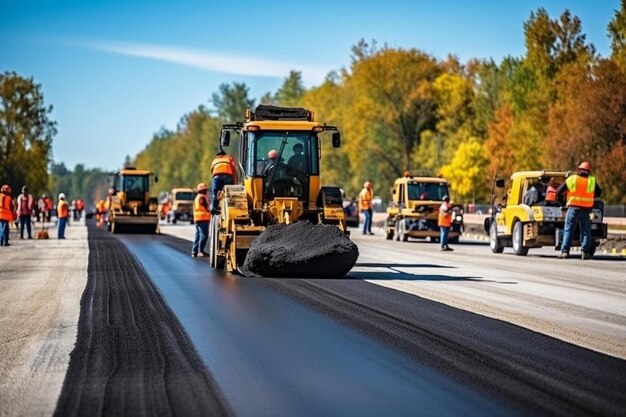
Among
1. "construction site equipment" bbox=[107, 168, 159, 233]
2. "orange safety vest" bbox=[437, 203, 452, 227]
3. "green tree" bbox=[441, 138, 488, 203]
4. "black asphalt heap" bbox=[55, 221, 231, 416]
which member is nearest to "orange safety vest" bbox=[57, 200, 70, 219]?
"construction site equipment" bbox=[107, 168, 159, 233]

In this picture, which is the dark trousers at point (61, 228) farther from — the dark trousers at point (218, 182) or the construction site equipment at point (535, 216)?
the dark trousers at point (218, 182)

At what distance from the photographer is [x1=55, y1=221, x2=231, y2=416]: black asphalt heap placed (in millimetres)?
7805

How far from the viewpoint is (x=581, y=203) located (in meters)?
26.2

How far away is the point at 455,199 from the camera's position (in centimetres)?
8969

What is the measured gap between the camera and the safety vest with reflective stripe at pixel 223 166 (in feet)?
80.8

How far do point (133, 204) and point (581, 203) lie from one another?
26021mm

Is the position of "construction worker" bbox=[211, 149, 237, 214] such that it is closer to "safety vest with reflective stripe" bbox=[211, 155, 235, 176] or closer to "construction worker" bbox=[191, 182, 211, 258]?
"safety vest with reflective stripe" bbox=[211, 155, 235, 176]

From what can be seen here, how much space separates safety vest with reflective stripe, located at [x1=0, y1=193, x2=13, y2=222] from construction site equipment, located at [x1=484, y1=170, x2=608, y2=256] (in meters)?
15.0

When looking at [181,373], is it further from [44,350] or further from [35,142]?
[35,142]

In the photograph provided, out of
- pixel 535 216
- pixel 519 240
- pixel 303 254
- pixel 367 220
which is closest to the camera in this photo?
pixel 303 254

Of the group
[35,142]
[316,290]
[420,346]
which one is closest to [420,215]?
[316,290]

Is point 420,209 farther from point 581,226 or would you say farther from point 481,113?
point 481,113

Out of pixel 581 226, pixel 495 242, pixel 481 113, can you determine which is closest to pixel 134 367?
pixel 581 226

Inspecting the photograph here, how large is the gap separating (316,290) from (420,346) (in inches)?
Result: 258
